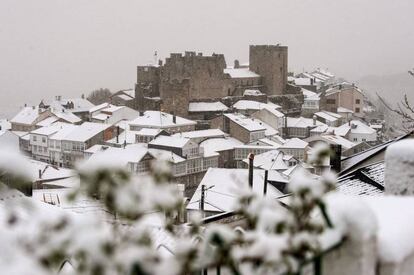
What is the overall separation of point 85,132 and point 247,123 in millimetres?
12220

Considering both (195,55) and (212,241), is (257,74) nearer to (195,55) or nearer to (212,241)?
(195,55)

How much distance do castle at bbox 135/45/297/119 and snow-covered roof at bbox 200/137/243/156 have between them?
948 cm

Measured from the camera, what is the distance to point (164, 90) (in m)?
58.1

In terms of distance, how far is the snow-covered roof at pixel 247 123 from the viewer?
49.8 m

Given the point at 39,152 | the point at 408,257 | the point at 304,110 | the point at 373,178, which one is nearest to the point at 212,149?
the point at 39,152

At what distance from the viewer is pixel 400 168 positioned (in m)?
2.40

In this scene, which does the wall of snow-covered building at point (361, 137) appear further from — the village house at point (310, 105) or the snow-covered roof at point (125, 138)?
the snow-covered roof at point (125, 138)

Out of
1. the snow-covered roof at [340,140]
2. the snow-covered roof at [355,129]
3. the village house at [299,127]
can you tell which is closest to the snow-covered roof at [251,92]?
the village house at [299,127]

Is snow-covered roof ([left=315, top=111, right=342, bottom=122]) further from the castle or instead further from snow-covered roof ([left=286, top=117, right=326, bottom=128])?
the castle

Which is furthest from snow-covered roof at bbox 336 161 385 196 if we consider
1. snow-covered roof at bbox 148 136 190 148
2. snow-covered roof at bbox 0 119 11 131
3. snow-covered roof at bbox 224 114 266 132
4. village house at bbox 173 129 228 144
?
snow-covered roof at bbox 0 119 11 131

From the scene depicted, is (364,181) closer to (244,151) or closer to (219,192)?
(219,192)

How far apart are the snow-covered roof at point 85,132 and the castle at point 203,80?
8.62 m

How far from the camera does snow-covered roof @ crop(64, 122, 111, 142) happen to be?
4884cm

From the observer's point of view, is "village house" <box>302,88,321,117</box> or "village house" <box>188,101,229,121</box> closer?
"village house" <box>188,101,229,121</box>
